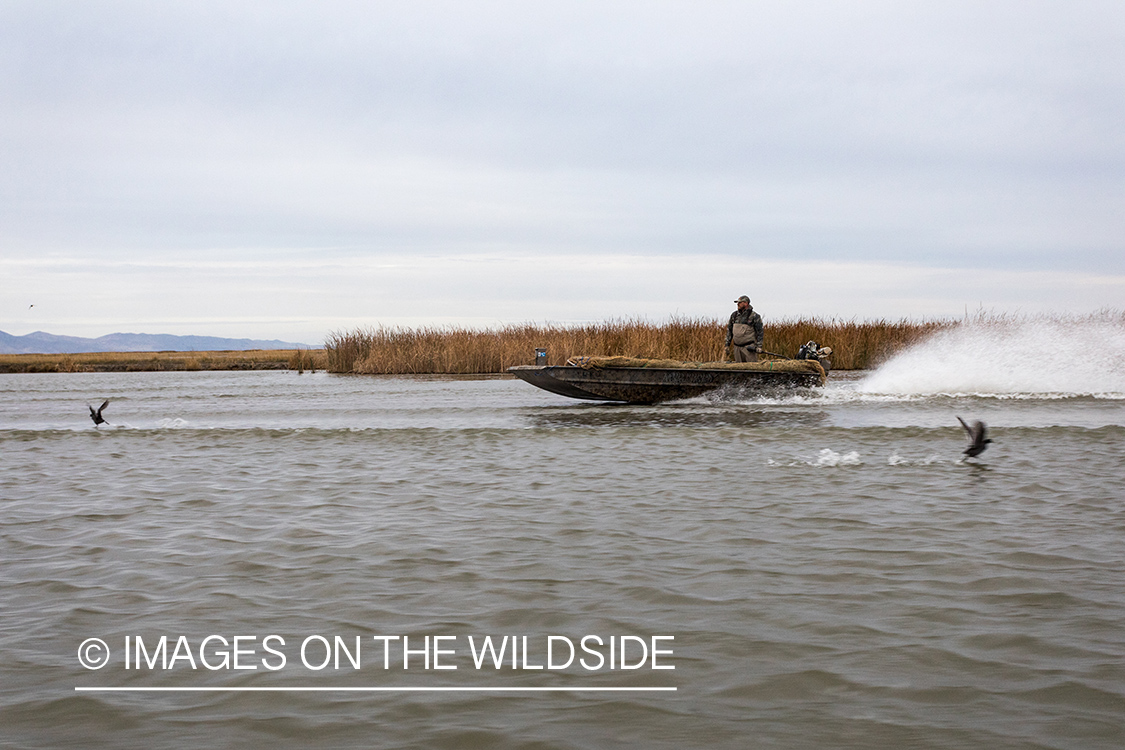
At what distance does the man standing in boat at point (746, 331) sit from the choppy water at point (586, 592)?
8.54 meters

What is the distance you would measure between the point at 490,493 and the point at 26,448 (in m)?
8.97

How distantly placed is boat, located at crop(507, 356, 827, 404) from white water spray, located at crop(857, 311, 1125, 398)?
4.31 m

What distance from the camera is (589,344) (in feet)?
103

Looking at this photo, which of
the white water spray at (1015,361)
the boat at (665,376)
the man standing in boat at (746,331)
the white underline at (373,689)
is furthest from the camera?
the white water spray at (1015,361)

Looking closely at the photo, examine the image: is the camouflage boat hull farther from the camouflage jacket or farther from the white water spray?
the white water spray

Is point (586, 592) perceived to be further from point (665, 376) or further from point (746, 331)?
point (746, 331)

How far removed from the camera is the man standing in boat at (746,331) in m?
20.2

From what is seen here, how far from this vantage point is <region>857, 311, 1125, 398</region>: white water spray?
24719 mm

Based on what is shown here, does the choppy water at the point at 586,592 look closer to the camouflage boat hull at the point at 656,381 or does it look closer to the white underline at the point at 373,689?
the white underline at the point at 373,689

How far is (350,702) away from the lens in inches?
143

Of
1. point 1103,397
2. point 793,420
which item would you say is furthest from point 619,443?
point 1103,397

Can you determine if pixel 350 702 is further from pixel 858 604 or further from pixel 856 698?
pixel 858 604

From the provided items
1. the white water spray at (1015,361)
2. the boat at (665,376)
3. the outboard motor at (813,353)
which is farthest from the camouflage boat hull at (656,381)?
the white water spray at (1015,361)

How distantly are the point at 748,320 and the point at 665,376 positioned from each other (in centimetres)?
254
